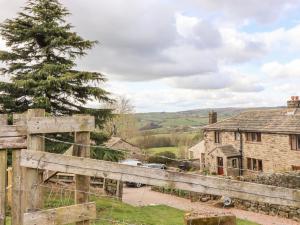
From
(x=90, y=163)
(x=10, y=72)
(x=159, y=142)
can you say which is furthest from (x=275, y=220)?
(x=159, y=142)

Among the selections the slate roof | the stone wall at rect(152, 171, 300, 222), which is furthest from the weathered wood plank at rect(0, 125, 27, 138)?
the slate roof

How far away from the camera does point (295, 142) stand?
2866cm

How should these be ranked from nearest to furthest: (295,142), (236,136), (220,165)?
(295,142) < (220,165) < (236,136)

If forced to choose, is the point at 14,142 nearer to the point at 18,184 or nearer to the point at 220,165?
the point at 18,184

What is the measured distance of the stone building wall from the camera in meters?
29.2

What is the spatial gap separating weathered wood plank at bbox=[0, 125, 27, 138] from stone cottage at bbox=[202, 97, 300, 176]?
24374 millimetres

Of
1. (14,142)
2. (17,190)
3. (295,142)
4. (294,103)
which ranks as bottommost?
(17,190)

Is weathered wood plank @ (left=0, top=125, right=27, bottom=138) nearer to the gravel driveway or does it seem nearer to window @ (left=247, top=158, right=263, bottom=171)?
the gravel driveway

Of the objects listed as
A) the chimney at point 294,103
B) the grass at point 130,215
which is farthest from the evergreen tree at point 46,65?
the chimney at point 294,103

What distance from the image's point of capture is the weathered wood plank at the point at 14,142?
4.92 meters

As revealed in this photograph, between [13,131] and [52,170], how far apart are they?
76 cm

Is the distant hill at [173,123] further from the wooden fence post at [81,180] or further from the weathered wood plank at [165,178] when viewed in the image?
the weathered wood plank at [165,178]

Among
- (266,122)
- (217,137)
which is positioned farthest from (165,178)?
(217,137)

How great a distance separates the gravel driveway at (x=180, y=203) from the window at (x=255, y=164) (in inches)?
389
